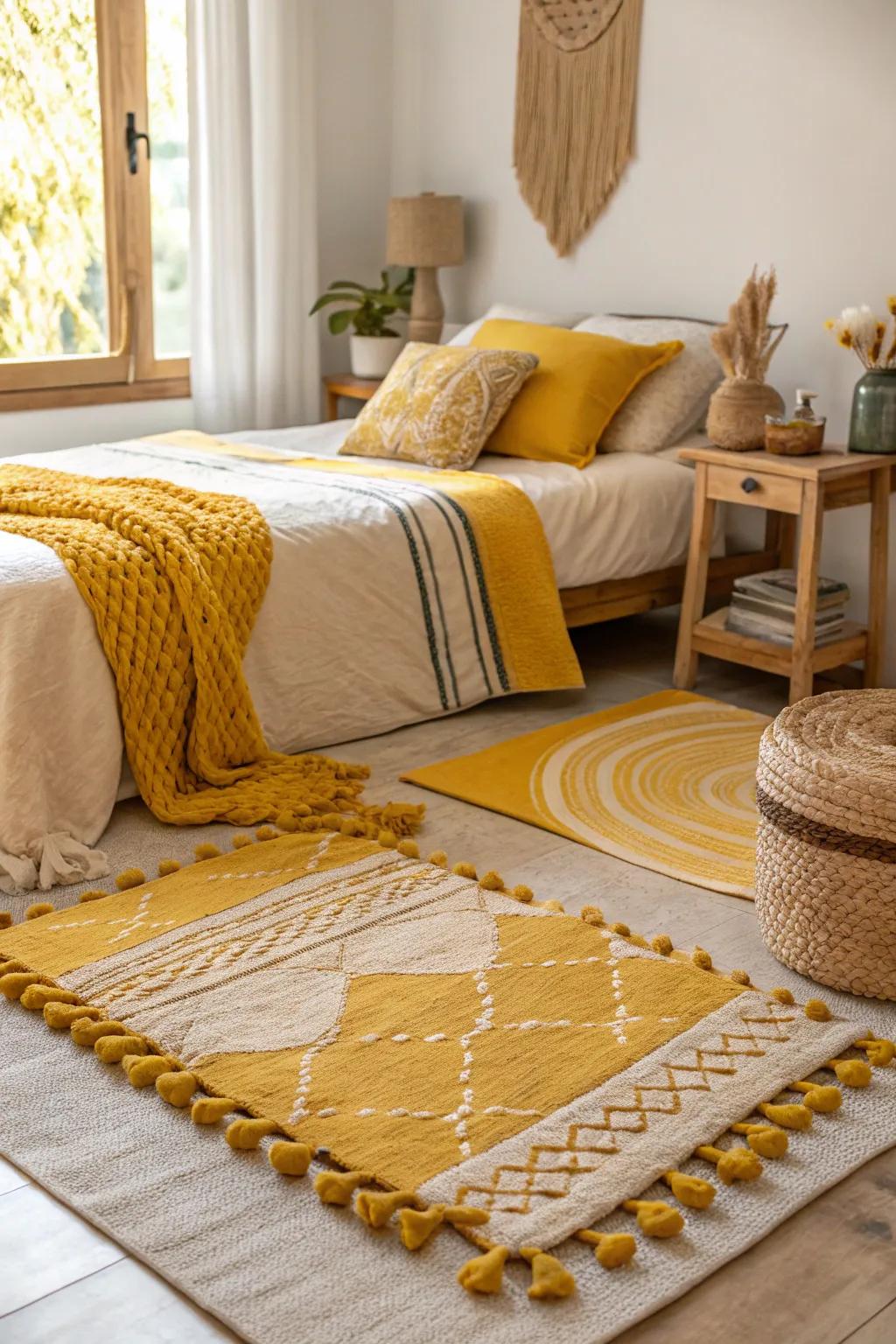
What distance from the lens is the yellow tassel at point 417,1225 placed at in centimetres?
166

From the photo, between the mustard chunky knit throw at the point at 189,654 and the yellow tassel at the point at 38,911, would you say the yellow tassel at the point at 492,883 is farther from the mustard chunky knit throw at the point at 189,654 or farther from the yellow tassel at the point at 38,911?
the yellow tassel at the point at 38,911

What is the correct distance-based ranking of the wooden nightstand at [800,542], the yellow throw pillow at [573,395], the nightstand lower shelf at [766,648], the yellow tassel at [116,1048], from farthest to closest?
the yellow throw pillow at [573,395] → the nightstand lower shelf at [766,648] → the wooden nightstand at [800,542] → the yellow tassel at [116,1048]

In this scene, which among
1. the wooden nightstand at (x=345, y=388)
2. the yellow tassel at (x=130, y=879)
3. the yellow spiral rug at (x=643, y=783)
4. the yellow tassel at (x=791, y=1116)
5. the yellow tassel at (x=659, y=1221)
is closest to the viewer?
the yellow tassel at (x=659, y=1221)

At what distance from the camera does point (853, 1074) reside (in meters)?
2.01

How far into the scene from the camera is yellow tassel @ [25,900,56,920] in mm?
2467

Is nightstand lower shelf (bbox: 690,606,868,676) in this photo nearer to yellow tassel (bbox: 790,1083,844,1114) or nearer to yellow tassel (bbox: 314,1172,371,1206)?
yellow tassel (bbox: 790,1083,844,1114)

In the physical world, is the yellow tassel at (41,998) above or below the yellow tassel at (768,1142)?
above

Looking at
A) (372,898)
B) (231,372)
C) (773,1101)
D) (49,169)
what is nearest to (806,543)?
(372,898)

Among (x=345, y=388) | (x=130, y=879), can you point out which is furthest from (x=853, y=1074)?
(x=345, y=388)

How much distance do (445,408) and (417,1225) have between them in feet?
8.19

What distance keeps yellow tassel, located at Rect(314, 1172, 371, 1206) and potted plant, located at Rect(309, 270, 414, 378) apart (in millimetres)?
3382

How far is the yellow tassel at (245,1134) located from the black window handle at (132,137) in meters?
3.47

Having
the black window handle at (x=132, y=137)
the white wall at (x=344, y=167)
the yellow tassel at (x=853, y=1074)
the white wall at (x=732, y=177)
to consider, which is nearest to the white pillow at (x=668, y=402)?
the white wall at (x=732, y=177)

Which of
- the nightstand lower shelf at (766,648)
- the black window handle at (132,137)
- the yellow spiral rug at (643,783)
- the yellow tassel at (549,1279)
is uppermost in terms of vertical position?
the black window handle at (132,137)
